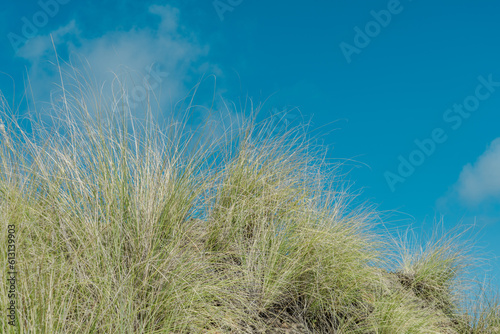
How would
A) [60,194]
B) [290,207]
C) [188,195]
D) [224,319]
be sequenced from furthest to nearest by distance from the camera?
[290,207]
[188,195]
[60,194]
[224,319]

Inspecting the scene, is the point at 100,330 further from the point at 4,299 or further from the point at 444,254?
the point at 444,254

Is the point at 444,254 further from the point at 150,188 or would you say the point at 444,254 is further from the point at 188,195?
the point at 150,188

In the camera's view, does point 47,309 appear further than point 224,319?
No

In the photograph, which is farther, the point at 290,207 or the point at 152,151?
the point at 290,207

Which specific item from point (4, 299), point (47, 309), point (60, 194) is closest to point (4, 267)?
point (4, 299)

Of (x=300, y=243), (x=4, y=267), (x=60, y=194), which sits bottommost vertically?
(x=4, y=267)

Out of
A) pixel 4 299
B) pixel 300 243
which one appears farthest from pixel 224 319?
pixel 4 299

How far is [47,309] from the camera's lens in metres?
1.75

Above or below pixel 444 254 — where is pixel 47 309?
below

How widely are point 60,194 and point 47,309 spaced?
3.83ft

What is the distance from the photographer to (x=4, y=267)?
186 cm

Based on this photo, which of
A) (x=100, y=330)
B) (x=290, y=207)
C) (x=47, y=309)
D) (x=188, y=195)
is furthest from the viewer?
(x=290, y=207)

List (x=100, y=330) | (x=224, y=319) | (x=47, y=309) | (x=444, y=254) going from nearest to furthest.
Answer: (x=47, y=309) < (x=100, y=330) < (x=224, y=319) < (x=444, y=254)

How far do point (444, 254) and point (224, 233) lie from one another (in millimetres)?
3271
